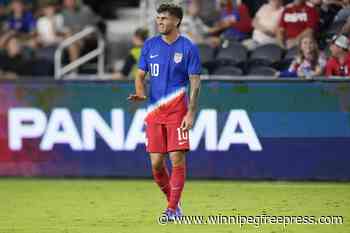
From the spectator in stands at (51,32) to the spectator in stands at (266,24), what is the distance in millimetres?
3363

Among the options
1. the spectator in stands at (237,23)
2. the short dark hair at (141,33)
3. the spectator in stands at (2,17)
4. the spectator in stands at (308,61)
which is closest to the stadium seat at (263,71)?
the spectator in stands at (308,61)

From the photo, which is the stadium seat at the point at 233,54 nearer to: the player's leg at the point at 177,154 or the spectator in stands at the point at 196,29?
the spectator in stands at the point at 196,29

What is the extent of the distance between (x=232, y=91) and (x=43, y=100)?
8.82 feet

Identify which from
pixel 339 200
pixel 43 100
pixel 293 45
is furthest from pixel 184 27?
pixel 339 200

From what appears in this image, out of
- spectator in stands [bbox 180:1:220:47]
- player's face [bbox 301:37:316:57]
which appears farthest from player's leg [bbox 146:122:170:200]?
spectator in stands [bbox 180:1:220:47]

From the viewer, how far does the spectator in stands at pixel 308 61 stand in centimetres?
A: 1470

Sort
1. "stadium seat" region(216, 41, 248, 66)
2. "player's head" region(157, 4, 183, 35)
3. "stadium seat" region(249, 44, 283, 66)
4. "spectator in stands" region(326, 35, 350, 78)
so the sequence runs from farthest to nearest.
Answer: "stadium seat" region(216, 41, 248, 66) → "stadium seat" region(249, 44, 283, 66) → "spectator in stands" region(326, 35, 350, 78) → "player's head" region(157, 4, 183, 35)

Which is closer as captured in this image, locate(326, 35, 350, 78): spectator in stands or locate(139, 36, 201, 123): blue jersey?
locate(139, 36, 201, 123): blue jersey

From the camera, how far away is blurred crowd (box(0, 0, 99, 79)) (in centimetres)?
1798

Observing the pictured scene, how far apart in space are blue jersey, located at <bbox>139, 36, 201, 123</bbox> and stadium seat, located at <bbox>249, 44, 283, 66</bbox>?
4.87 m

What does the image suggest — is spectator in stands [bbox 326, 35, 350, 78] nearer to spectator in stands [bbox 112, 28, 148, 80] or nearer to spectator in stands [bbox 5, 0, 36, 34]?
spectator in stands [bbox 112, 28, 148, 80]

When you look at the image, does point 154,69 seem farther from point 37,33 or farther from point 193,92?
point 37,33

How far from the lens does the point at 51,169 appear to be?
49.7ft

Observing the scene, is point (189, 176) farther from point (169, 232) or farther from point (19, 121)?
point (169, 232)
